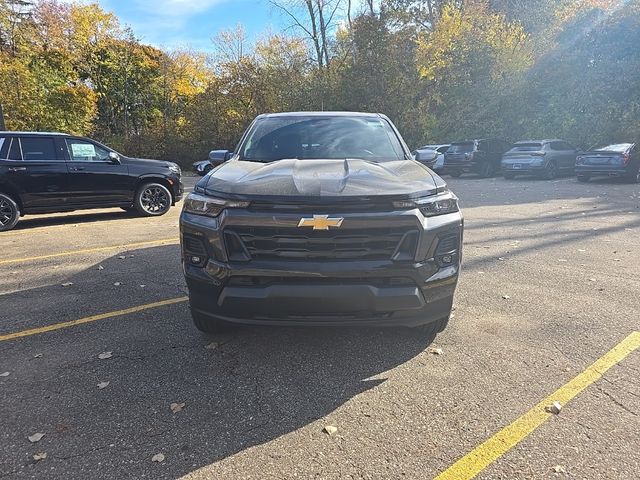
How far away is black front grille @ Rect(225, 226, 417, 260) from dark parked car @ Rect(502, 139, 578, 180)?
1612 cm

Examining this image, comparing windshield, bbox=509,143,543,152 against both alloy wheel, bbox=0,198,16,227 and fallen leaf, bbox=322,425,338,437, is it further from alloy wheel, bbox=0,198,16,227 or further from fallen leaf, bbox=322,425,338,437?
fallen leaf, bbox=322,425,338,437

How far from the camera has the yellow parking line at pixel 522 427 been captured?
2.28m

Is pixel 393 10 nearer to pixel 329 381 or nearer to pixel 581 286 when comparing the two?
pixel 581 286

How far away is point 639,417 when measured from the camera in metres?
2.65

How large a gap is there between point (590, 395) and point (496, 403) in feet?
2.06

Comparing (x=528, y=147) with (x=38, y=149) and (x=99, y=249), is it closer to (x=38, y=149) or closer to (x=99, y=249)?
(x=99, y=249)

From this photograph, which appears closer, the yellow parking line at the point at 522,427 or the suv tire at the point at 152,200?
the yellow parking line at the point at 522,427

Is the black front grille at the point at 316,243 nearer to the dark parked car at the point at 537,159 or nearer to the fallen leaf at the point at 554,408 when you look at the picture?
the fallen leaf at the point at 554,408

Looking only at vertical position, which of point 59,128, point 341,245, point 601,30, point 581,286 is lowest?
point 581,286

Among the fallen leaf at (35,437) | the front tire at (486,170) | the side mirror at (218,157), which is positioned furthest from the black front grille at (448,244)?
the front tire at (486,170)

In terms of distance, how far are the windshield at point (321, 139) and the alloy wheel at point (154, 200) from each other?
19.5 ft

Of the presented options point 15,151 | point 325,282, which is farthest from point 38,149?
point 325,282

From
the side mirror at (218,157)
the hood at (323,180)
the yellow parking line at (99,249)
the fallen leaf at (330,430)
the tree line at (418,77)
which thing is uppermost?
the tree line at (418,77)

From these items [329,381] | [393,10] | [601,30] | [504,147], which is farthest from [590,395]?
[393,10]
